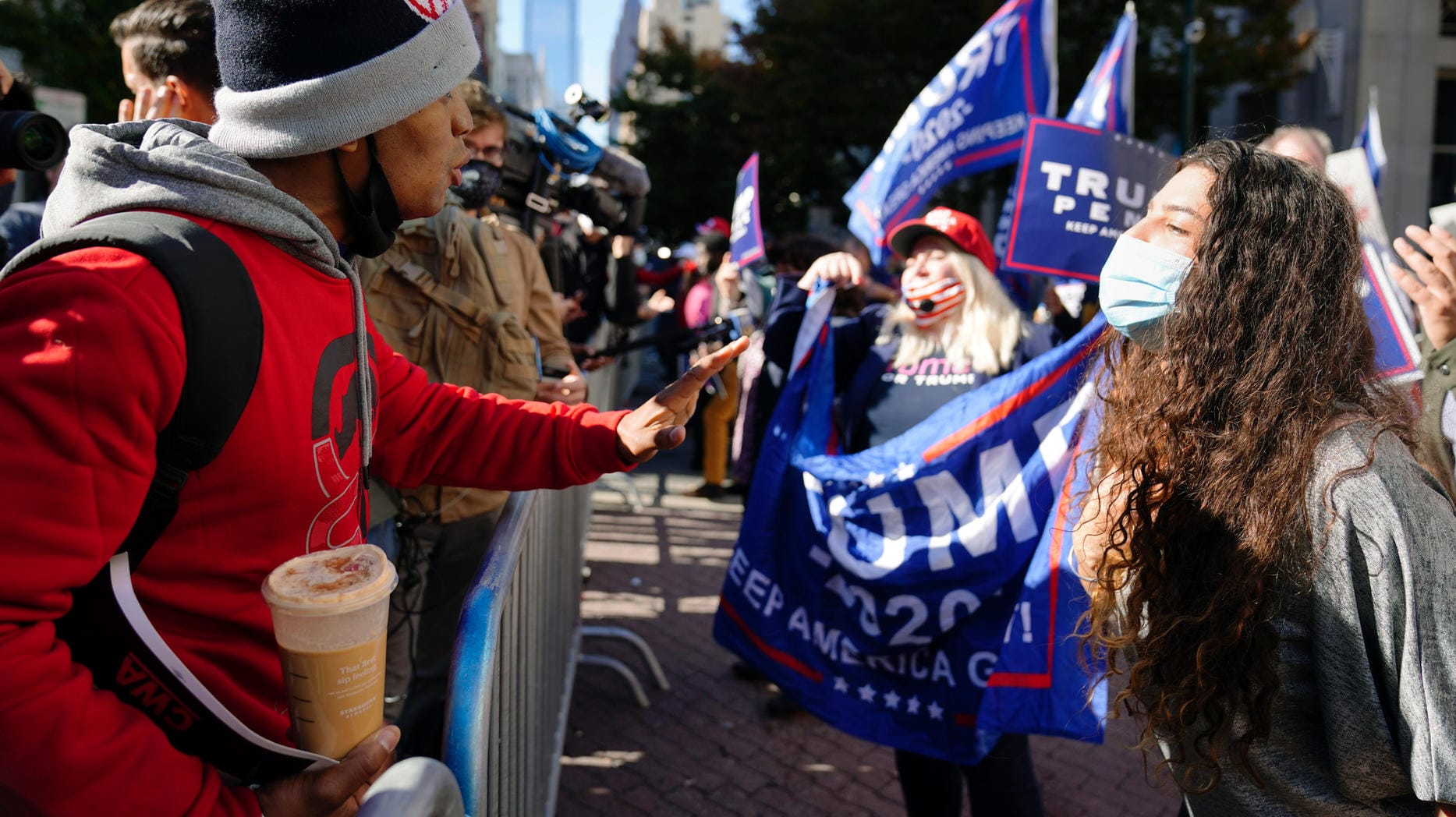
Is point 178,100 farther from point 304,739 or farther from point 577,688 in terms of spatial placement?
point 577,688

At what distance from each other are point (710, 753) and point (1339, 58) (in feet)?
59.2

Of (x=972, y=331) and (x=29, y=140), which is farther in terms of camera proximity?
(x=972, y=331)

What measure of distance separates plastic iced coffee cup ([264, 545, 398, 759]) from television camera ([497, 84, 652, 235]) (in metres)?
2.92

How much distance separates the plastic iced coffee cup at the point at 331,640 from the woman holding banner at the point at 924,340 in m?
2.31

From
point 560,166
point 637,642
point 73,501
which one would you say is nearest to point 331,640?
point 73,501

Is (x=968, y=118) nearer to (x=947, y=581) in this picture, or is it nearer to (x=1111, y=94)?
(x=1111, y=94)

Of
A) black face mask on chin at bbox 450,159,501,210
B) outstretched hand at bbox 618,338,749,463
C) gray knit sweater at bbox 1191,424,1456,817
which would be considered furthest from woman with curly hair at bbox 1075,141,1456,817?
black face mask on chin at bbox 450,159,501,210

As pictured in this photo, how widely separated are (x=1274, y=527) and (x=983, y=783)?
5.46 ft

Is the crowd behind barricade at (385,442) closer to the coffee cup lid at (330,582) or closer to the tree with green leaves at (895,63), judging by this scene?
the coffee cup lid at (330,582)

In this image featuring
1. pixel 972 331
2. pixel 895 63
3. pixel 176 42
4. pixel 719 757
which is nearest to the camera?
pixel 176 42

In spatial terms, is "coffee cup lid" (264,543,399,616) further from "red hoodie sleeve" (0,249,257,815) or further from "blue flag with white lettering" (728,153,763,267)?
"blue flag with white lettering" (728,153,763,267)

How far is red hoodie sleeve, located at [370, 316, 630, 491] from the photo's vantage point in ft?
6.65

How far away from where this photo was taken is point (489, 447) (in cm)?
204

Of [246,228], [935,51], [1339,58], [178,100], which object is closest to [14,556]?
[246,228]
